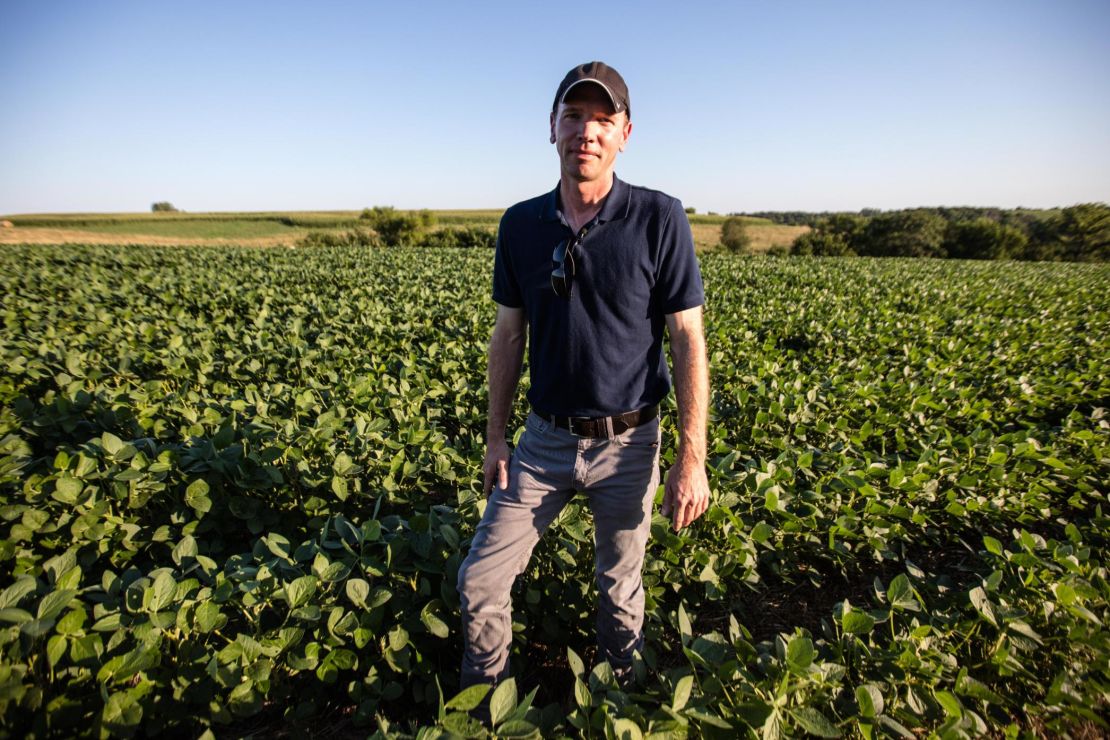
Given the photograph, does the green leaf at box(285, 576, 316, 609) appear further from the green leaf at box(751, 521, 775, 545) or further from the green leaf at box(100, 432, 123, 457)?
the green leaf at box(751, 521, 775, 545)

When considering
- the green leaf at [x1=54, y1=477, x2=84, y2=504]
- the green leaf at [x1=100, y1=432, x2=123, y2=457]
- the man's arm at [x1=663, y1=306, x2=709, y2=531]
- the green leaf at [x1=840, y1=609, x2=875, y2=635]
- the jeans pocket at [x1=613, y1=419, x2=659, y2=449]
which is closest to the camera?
the green leaf at [x1=840, y1=609, x2=875, y2=635]

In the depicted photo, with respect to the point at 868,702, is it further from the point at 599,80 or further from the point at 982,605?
the point at 599,80

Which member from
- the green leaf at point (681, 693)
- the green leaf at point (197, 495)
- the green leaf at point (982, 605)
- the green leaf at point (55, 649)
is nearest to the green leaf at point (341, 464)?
the green leaf at point (197, 495)

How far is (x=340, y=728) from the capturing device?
6.89 feet

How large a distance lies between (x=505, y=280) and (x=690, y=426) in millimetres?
996

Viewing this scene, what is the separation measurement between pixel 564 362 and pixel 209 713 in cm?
177

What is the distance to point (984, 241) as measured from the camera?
48188 mm

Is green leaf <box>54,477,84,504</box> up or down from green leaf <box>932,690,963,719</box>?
up

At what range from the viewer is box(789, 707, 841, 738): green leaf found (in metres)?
1.33

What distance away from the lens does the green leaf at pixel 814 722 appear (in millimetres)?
1325

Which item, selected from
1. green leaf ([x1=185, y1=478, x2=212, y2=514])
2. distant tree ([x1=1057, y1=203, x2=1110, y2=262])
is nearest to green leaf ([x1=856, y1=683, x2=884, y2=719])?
green leaf ([x1=185, y1=478, x2=212, y2=514])

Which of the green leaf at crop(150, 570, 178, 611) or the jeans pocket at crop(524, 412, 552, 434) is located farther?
the jeans pocket at crop(524, 412, 552, 434)

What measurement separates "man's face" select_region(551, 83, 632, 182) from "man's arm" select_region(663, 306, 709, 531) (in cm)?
65

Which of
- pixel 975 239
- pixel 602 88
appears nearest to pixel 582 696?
pixel 602 88
